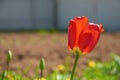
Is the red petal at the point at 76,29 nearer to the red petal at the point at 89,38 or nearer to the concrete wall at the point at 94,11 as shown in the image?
the red petal at the point at 89,38

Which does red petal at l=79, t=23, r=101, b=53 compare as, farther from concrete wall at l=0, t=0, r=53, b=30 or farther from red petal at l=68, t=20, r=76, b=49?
concrete wall at l=0, t=0, r=53, b=30

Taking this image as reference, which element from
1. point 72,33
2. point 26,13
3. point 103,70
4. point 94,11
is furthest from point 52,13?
point 72,33

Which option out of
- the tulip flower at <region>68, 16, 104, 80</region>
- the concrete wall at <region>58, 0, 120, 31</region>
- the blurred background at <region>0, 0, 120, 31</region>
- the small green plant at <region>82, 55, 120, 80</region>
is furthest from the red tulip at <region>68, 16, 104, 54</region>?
the concrete wall at <region>58, 0, 120, 31</region>

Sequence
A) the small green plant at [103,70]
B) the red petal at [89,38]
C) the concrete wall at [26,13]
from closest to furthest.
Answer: the red petal at [89,38] < the small green plant at [103,70] < the concrete wall at [26,13]

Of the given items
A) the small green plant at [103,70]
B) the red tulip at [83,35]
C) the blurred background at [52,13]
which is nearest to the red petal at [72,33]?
the red tulip at [83,35]

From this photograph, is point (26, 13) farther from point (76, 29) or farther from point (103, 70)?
point (76, 29)

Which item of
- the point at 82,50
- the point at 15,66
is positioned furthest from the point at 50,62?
the point at 82,50
